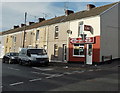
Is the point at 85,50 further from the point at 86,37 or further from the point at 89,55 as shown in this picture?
the point at 86,37

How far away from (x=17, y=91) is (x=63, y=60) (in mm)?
17540

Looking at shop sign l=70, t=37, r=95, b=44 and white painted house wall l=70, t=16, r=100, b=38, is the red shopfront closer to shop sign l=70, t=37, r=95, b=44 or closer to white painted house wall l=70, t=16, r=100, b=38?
shop sign l=70, t=37, r=95, b=44

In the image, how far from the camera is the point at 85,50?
21828 mm

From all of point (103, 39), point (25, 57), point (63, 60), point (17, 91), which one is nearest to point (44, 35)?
point (63, 60)

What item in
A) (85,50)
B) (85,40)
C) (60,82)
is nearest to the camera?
(60,82)

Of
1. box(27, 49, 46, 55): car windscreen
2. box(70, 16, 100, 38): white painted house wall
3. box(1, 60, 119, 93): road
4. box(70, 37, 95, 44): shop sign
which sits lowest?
box(1, 60, 119, 93): road

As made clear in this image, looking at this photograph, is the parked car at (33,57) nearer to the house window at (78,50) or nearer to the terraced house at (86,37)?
the terraced house at (86,37)

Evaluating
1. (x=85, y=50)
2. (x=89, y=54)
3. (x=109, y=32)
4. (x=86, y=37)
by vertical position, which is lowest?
(x=89, y=54)

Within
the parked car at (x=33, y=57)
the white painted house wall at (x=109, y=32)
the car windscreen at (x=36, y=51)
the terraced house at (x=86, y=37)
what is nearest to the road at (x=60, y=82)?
the parked car at (x=33, y=57)

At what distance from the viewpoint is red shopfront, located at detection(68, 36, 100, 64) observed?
20.5 m

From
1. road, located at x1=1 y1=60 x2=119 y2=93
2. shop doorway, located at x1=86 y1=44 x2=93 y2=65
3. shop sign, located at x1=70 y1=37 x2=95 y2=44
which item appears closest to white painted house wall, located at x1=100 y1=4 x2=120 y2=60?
shop sign, located at x1=70 y1=37 x2=95 y2=44

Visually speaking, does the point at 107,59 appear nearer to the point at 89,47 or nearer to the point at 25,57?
the point at 89,47

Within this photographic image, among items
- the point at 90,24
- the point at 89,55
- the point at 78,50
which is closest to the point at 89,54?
the point at 89,55

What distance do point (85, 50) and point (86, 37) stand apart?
158 cm
